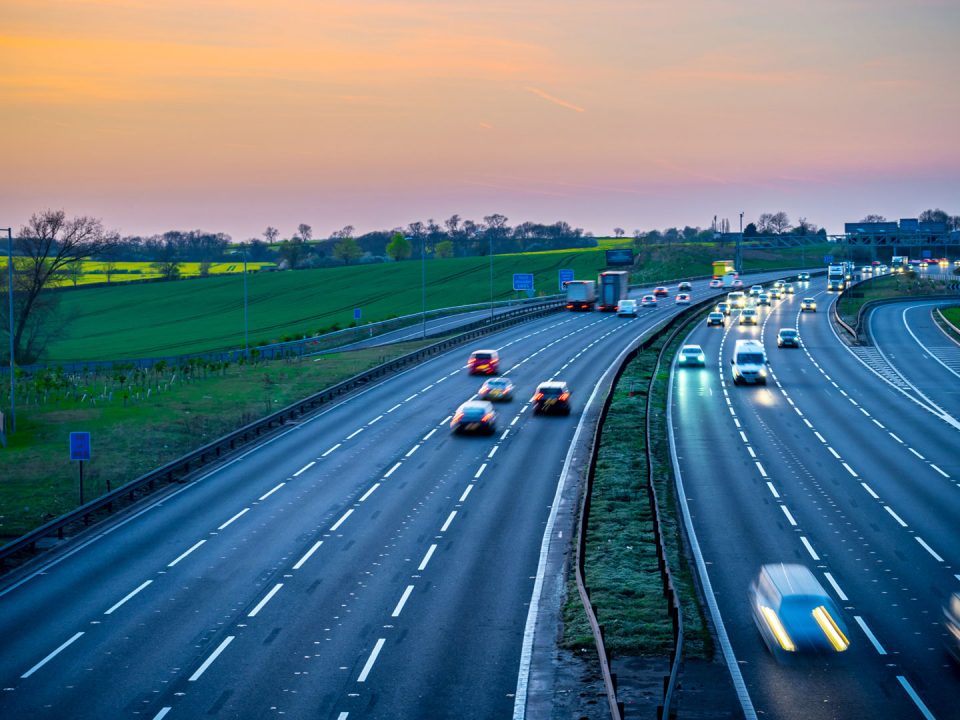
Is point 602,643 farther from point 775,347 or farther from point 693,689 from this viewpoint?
point 775,347

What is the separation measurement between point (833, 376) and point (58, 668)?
Result: 56.7m

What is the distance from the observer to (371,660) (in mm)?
20656

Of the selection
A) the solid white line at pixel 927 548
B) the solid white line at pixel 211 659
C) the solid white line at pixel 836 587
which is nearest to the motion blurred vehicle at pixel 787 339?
the solid white line at pixel 927 548

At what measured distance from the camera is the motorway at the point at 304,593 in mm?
19078

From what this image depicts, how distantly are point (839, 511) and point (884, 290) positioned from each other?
112285mm

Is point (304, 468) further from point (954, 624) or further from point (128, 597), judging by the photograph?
point (954, 624)

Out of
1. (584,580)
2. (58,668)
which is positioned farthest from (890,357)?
(58,668)

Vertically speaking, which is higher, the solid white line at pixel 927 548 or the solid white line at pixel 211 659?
the solid white line at pixel 927 548

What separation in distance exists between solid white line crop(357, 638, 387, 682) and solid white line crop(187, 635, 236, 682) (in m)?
3.25

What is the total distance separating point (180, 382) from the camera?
219 feet

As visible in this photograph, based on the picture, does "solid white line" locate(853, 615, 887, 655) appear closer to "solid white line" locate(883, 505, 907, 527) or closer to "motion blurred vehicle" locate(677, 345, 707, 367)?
"solid white line" locate(883, 505, 907, 527)

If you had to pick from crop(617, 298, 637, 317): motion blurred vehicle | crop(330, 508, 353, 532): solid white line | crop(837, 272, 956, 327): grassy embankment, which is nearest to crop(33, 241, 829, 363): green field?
crop(617, 298, 637, 317): motion blurred vehicle

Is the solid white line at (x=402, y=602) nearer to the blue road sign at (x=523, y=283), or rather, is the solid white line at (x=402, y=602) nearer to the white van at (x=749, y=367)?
the white van at (x=749, y=367)

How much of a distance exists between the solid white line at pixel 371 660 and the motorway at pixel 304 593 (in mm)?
63
